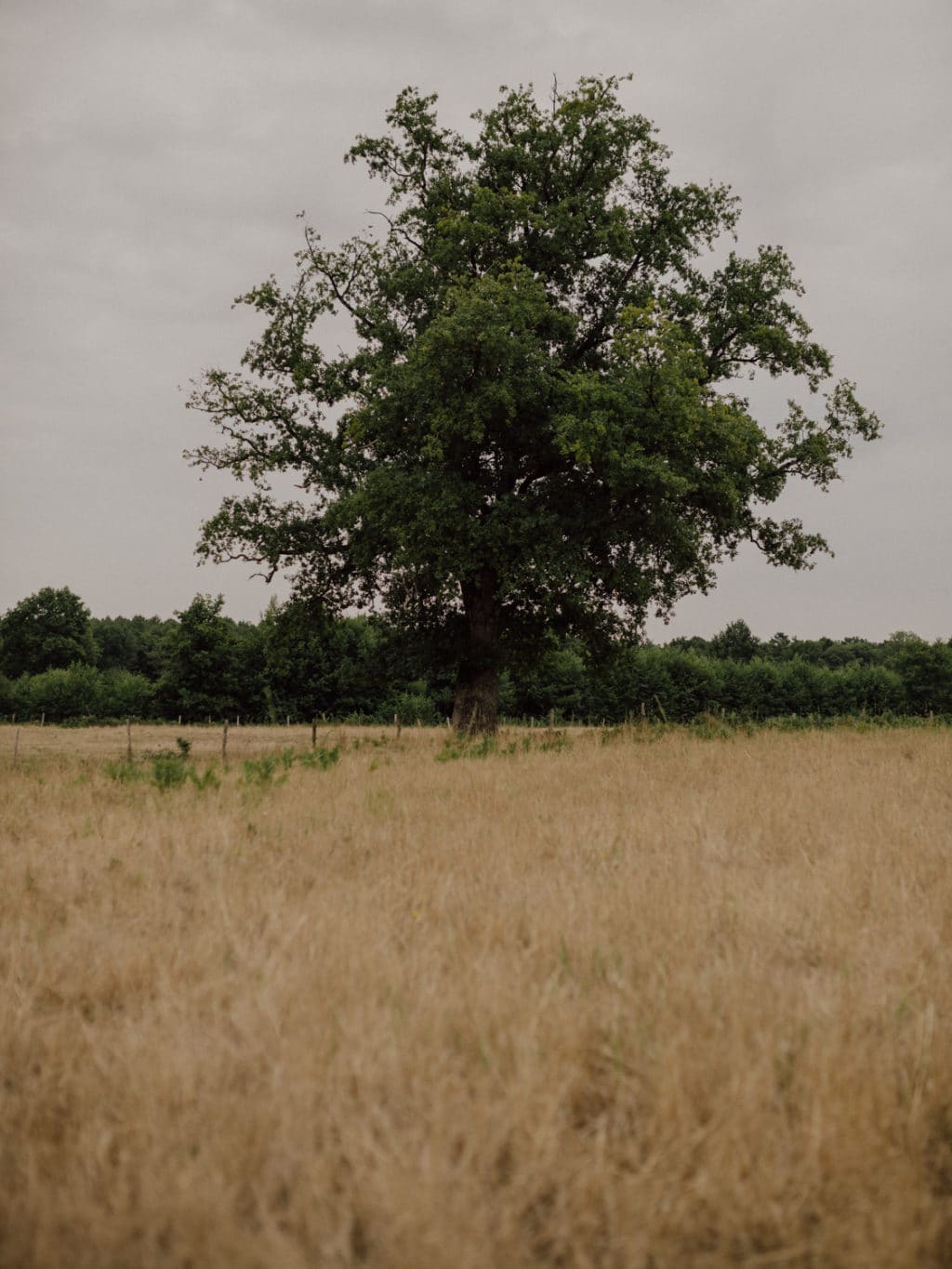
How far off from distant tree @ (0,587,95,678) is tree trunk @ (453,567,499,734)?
273 ft

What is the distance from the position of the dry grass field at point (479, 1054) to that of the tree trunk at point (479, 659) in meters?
15.3

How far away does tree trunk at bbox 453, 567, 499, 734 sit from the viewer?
2153 cm

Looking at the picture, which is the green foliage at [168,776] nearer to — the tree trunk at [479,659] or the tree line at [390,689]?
the tree trunk at [479,659]

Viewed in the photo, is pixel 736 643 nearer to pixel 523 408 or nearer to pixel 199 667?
pixel 199 667

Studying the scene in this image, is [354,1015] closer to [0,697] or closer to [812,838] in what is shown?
[812,838]

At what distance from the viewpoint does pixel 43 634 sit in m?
93.4

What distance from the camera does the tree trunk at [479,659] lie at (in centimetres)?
2153

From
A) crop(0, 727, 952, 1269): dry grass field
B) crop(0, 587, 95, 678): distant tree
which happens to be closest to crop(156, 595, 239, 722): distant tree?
crop(0, 587, 95, 678): distant tree

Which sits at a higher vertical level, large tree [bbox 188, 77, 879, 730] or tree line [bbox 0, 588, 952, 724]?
large tree [bbox 188, 77, 879, 730]

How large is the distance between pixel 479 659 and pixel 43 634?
3502 inches

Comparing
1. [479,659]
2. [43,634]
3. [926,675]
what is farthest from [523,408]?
[43,634]

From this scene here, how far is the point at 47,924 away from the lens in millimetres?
4711

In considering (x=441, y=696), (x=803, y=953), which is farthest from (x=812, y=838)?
(x=441, y=696)

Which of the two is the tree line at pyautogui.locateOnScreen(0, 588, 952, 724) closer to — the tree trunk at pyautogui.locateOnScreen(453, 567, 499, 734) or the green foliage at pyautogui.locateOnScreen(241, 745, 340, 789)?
the tree trunk at pyautogui.locateOnScreen(453, 567, 499, 734)
